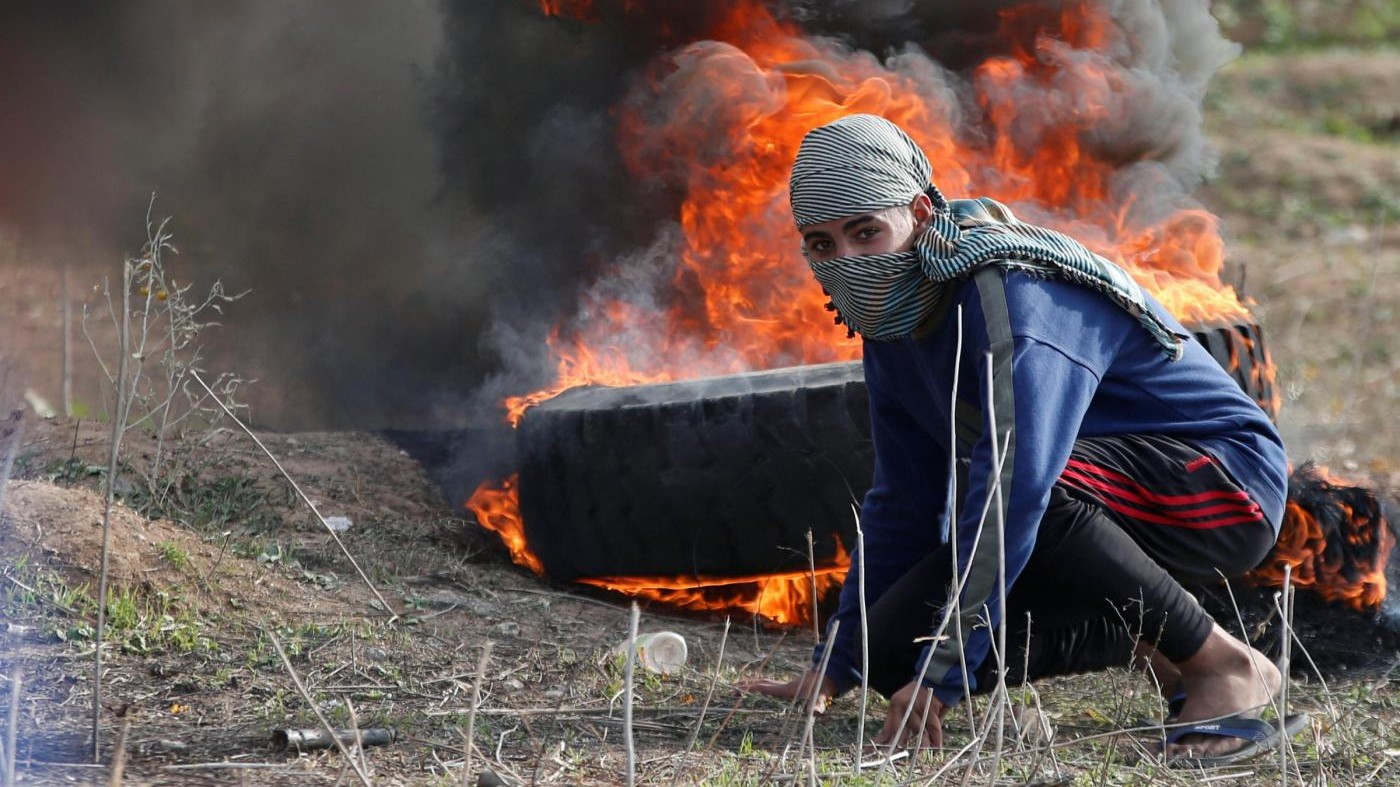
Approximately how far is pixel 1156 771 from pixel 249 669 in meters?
2.00

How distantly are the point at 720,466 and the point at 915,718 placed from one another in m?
1.45

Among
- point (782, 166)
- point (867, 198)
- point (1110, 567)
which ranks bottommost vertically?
point (1110, 567)

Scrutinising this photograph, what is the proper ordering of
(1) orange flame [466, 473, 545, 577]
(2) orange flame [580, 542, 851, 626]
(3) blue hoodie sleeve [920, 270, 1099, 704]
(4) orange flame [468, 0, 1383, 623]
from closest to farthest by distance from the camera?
(3) blue hoodie sleeve [920, 270, 1099, 704] < (2) orange flame [580, 542, 851, 626] < (1) orange flame [466, 473, 545, 577] < (4) orange flame [468, 0, 1383, 623]

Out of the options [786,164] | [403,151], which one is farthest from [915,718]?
[403,151]

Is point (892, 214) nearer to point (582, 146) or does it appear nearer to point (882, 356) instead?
point (882, 356)

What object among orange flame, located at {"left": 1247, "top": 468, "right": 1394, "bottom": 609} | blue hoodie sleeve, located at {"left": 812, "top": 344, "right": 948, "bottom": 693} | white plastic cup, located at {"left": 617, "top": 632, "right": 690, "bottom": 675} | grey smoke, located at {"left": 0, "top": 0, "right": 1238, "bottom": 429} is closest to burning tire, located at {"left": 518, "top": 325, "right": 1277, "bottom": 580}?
orange flame, located at {"left": 1247, "top": 468, "right": 1394, "bottom": 609}

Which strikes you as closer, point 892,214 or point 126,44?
point 892,214

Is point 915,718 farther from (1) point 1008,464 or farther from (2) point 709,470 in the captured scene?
(2) point 709,470

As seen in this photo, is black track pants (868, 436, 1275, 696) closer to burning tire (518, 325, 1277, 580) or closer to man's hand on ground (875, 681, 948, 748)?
man's hand on ground (875, 681, 948, 748)

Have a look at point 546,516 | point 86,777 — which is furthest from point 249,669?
point 546,516

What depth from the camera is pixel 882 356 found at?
130 inches

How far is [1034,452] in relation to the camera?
2.80m

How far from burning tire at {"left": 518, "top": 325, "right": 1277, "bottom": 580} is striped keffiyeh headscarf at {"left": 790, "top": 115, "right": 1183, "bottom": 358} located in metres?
1.05

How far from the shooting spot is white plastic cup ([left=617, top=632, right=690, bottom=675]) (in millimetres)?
3648
